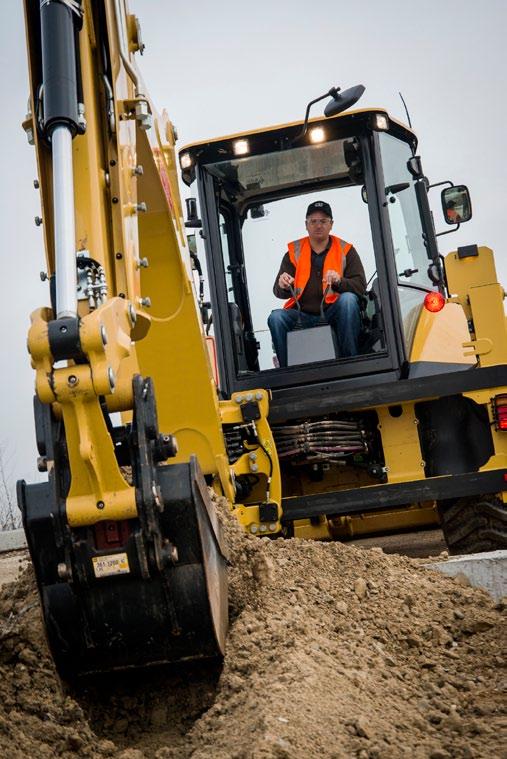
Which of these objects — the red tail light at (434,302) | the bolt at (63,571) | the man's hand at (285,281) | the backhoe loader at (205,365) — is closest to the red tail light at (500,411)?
the backhoe loader at (205,365)

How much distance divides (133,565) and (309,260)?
11.2 feet

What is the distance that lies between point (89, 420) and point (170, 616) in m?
0.69

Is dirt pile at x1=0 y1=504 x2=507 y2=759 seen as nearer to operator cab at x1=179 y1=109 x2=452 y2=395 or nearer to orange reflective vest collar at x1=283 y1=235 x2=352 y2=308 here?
operator cab at x1=179 y1=109 x2=452 y2=395

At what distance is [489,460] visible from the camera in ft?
18.7

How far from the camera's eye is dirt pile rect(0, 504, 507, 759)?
281cm

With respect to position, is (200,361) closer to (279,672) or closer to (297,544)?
(297,544)

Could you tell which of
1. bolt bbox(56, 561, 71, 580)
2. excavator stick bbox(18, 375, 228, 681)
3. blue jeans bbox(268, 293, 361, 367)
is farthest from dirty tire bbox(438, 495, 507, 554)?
bolt bbox(56, 561, 71, 580)

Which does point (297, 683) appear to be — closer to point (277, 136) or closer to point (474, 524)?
point (474, 524)

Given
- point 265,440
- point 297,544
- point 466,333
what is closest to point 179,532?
point 297,544

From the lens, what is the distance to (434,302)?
602 cm

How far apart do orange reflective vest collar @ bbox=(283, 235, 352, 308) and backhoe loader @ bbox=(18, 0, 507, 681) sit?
143 mm

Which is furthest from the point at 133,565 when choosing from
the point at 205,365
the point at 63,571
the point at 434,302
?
the point at 434,302

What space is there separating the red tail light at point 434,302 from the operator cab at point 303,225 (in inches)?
4.2

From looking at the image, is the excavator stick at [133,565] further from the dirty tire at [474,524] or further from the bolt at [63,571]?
the dirty tire at [474,524]
